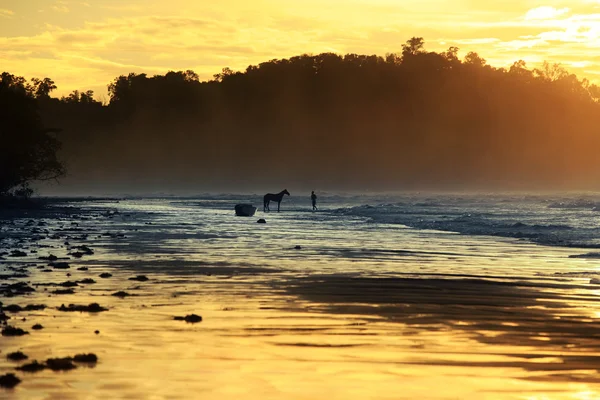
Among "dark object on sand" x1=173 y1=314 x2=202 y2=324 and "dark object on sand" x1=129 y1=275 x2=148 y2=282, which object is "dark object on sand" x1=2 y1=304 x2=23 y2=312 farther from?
"dark object on sand" x1=129 y1=275 x2=148 y2=282

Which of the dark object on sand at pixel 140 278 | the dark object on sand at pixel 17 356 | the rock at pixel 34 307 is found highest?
the rock at pixel 34 307

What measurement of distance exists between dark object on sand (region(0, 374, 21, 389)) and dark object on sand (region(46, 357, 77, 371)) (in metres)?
0.64

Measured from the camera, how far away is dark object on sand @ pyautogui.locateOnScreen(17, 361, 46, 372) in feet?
32.3

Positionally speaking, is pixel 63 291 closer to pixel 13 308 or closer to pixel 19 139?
pixel 13 308

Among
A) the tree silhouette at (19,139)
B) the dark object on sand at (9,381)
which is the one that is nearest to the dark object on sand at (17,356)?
the dark object on sand at (9,381)

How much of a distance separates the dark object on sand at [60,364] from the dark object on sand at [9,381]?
2.10ft

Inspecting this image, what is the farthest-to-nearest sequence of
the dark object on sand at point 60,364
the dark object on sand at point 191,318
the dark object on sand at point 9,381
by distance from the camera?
the dark object on sand at point 191,318 → the dark object on sand at point 60,364 → the dark object on sand at point 9,381

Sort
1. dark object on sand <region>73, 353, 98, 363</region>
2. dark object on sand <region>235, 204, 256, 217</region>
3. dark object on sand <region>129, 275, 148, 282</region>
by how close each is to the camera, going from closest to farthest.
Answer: dark object on sand <region>73, 353, 98, 363</region> < dark object on sand <region>129, 275, 148, 282</region> < dark object on sand <region>235, 204, 256, 217</region>

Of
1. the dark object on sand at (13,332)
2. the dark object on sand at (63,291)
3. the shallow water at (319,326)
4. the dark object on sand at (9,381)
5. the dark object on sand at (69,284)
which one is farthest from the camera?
the dark object on sand at (69,284)

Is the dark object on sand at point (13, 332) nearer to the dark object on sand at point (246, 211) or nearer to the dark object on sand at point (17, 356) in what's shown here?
the dark object on sand at point (17, 356)

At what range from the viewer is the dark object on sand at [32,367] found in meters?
9.85

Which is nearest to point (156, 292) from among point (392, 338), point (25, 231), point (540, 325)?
point (392, 338)

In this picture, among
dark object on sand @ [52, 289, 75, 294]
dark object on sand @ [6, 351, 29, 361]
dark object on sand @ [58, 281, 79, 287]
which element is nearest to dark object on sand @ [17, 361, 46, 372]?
dark object on sand @ [6, 351, 29, 361]

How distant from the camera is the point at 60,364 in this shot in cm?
1009
